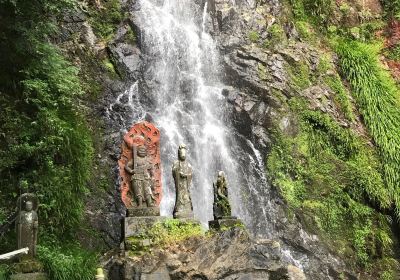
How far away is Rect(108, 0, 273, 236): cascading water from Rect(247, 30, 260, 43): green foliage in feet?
5.12

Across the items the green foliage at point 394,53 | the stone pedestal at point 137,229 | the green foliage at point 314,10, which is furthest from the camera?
the green foliage at point 314,10

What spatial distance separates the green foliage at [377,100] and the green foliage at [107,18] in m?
8.60

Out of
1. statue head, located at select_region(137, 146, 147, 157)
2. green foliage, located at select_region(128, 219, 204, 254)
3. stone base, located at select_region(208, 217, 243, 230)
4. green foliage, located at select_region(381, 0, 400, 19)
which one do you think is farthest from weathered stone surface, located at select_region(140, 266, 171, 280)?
green foliage, located at select_region(381, 0, 400, 19)

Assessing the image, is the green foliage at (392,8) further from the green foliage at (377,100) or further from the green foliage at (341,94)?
the green foliage at (341,94)

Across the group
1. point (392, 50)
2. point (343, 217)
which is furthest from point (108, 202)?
point (392, 50)

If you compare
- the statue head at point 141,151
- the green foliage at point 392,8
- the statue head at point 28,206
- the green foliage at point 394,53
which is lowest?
the statue head at point 28,206

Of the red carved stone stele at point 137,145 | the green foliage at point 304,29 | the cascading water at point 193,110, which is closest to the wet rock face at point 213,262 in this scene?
the red carved stone stele at point 137,145

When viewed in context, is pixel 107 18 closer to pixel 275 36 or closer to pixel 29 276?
pixel 275 36

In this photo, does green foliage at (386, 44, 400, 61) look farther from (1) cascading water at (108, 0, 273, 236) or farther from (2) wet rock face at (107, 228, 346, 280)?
(2) wet rock face at (107, 228, 346, 280)

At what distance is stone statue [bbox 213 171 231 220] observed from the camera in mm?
10211

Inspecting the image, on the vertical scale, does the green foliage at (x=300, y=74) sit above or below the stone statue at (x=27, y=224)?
above

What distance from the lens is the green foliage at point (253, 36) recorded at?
731 inches

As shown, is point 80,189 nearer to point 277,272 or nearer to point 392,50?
point 277,272

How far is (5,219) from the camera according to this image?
931cm
